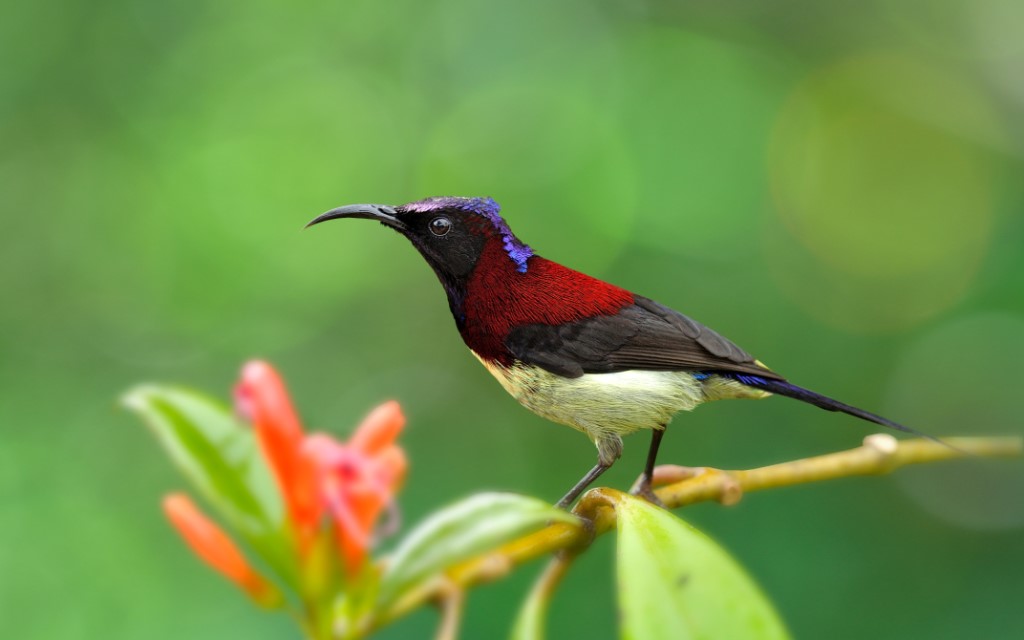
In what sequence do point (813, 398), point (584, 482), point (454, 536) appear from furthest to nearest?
point (584, 482), point (813, 398), point (454, 536)

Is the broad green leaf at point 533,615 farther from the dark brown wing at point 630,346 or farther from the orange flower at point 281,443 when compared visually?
the dark brown wing at point 630,346

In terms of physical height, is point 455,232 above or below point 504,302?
→ above

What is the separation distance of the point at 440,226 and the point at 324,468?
0.64m

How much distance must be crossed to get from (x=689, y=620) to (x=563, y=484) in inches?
75.5

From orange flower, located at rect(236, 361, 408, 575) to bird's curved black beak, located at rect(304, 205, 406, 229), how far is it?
0.44 meters

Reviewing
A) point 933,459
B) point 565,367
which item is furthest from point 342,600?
point 933,459

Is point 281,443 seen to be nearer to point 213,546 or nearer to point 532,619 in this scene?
point 213,546

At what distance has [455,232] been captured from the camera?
4.58 ft

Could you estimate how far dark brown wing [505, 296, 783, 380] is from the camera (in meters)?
1.39

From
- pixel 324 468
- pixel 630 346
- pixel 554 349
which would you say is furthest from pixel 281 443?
pixel 630 346

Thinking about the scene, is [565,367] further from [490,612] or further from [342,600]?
[490,612]

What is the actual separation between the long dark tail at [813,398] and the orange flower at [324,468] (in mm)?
617

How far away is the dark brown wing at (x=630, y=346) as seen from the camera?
1386mm

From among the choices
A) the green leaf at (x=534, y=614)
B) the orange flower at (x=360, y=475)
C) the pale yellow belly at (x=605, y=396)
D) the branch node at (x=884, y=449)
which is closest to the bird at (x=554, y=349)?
the pale yellow belly at (x=605, y=396)
